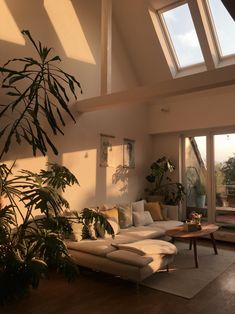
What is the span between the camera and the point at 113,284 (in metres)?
3.69

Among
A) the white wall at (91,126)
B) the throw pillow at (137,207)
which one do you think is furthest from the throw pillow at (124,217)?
the white wall at (91,126)

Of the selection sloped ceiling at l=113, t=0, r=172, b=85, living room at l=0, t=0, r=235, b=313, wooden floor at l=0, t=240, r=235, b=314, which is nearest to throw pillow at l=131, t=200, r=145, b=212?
living room at l=0, t=0, r=235, b=313

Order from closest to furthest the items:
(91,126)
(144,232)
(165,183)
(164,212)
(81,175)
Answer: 1. (144,232)
2. (81,175)
3. (91,126)
4. (164,212)
5. (165,183)

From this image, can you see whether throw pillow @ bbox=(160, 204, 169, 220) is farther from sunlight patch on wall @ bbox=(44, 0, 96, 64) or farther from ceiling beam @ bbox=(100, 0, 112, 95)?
sunlight patch on wall @ bbox=(44, 0, 96, 64)

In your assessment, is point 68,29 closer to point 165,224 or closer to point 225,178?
point 165,224

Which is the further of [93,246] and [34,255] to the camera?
[93,246]

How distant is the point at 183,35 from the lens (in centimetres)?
609

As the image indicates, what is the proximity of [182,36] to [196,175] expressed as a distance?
3.18 m

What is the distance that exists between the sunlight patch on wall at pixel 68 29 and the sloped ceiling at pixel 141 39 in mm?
1220

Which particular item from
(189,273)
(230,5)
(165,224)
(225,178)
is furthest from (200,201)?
(230,5)

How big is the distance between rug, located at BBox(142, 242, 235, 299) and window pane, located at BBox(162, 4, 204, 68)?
406 cm

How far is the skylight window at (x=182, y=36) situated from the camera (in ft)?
19.1

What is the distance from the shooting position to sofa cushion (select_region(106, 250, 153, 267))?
11.2ft

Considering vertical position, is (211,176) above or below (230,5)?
below
